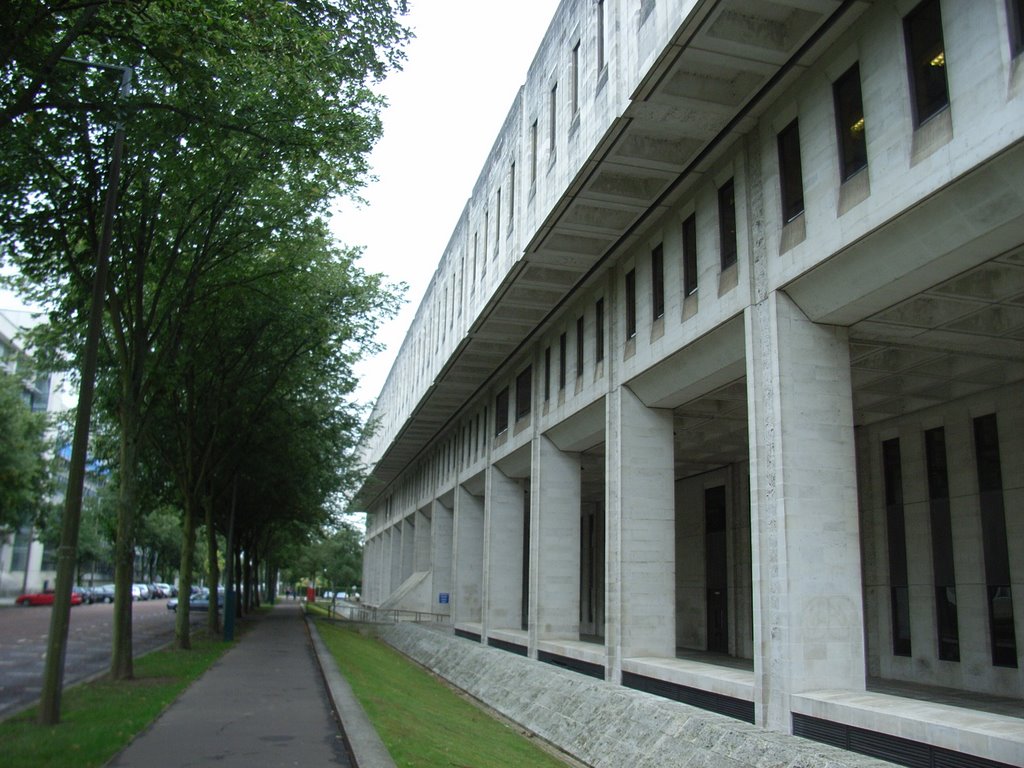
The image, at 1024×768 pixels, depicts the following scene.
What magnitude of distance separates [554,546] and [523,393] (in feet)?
18.6

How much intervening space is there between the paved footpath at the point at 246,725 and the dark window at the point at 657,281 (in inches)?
394

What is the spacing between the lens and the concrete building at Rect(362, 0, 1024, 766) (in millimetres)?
10922

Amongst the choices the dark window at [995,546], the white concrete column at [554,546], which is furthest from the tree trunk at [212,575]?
the dark window at [995,546]

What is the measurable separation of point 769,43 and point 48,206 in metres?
12.3

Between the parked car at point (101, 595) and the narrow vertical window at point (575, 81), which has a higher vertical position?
the narrow vertical window at point (575, 81)

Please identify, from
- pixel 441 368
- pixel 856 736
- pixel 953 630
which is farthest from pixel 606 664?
pixel 441 368

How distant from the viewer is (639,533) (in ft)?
62.3

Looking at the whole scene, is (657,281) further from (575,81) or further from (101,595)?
(101,595)

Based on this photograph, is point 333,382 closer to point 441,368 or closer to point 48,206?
point 441,368

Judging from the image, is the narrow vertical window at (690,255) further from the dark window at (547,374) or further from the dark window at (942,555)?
the dark window at (547,374)

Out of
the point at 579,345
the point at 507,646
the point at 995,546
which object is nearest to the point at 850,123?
the point at 995,546

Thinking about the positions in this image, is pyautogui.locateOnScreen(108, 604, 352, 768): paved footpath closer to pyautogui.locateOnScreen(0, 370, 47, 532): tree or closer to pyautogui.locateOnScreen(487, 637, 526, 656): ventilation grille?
pyautogui.locateOnScreen(487, 637, 526, 656): ventilation grille

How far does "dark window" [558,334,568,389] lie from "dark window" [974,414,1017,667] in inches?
419

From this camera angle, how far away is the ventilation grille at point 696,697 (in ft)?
45.6
